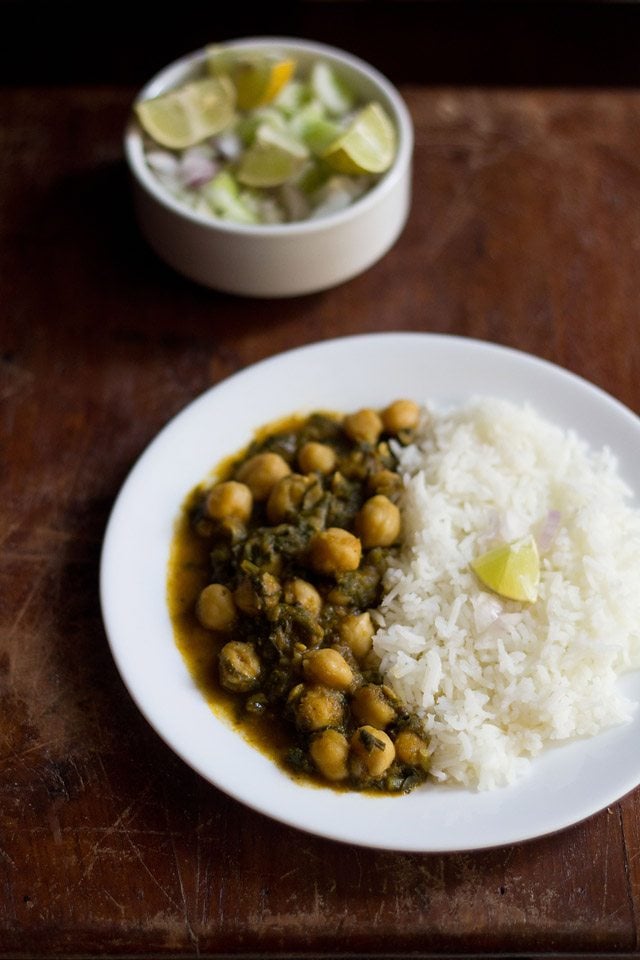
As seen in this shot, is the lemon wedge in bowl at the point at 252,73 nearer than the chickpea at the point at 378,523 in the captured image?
No

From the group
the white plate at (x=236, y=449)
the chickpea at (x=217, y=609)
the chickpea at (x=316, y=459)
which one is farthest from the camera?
the chickpea at (x=316, y=459)

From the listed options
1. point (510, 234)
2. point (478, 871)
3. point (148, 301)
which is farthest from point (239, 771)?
point (510, 234)

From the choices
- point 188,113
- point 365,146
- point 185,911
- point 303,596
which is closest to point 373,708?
point 303,596

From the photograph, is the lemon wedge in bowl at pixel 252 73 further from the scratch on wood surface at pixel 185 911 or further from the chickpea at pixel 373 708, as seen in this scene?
the scratch on wood surface at pixel 185 911

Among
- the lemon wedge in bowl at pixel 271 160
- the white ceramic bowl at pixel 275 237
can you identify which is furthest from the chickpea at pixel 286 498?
the lemon wedge in bowl at pixel 271 160

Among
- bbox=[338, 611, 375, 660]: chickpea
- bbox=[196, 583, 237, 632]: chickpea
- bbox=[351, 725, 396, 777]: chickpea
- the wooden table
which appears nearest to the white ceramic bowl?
the wooden table
